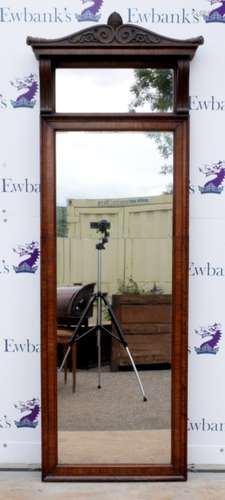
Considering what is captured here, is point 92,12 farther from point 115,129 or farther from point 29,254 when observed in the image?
point 29,254

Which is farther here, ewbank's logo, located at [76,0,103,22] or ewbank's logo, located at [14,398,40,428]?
ewbank's logo, located at [14,398,40,428]

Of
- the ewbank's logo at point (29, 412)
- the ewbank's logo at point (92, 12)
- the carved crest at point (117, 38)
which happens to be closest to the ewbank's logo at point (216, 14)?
the carved crest at point (117, 38)

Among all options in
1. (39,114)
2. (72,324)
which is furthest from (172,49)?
(72,324)

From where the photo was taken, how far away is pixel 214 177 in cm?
322

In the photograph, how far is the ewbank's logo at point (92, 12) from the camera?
3.15 m

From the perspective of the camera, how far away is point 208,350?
3.29m

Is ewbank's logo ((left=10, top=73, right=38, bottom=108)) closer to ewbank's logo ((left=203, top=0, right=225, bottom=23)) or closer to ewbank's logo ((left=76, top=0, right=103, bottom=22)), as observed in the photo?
ewbank's logo ((left=76, top=0, right=103, bottom=22))

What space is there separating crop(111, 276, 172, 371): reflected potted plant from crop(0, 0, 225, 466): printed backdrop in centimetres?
17

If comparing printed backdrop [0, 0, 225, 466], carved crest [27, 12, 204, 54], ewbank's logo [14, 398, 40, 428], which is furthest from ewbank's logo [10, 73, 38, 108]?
ewbank's logo [14, 398, 40, 428]

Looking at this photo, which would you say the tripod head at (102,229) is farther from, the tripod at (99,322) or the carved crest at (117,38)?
the carved crest at (117,38)

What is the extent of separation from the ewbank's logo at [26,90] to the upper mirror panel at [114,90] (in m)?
0.15

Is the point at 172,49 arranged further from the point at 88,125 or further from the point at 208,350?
the point at 208,350

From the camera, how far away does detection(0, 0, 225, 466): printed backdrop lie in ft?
10.4

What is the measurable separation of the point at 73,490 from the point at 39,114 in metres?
2.06
